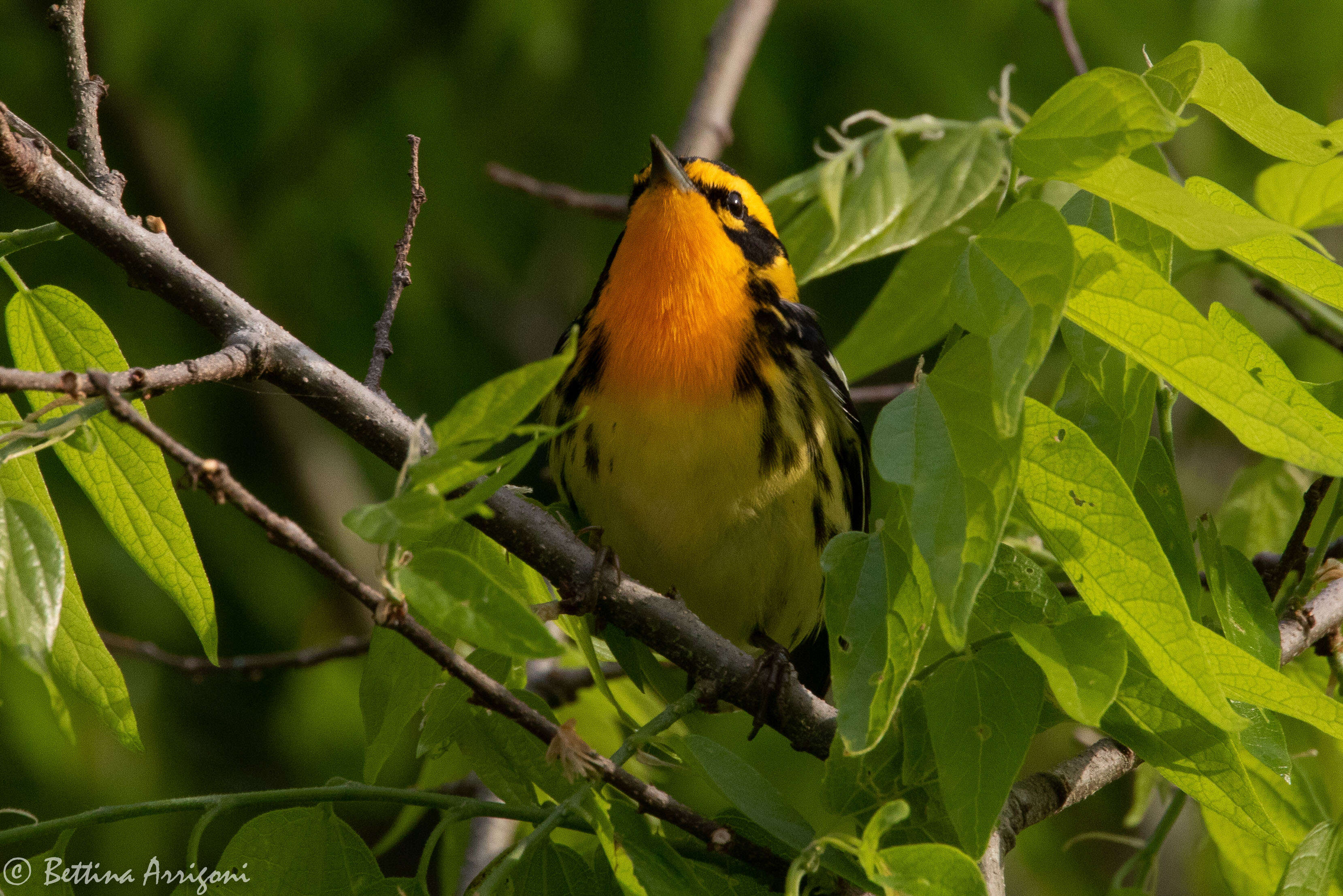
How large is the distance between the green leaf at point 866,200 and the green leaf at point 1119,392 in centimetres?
44

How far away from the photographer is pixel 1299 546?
1768 mm

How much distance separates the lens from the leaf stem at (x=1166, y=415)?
1580 millimetres

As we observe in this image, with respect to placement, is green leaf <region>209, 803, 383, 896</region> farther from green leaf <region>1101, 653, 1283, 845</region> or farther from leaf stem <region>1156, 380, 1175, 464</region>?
leaf stem <region>1156, 380, 1175, 464</region>

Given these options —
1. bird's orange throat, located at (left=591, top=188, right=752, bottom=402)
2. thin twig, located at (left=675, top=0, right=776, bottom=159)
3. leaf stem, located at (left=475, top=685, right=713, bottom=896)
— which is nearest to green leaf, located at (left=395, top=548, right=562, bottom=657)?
leaf stem, located at (left=475, top=685, right=713, bottom=896)

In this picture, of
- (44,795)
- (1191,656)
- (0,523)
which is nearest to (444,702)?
(0,523)

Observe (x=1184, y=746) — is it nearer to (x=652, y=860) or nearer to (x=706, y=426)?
(x=652, y=860)

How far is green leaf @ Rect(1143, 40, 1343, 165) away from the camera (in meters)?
1.39

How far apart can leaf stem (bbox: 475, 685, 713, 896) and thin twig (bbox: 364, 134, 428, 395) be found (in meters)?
0.55

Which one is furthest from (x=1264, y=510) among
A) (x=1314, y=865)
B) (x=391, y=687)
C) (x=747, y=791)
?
(x=391, y=687)

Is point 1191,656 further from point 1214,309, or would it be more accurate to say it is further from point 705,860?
point 705,860

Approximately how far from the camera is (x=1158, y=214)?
1.28m

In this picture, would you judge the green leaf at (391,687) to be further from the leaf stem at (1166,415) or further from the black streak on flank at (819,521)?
the black streak on flank at (819,521)

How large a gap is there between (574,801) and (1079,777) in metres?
0.81

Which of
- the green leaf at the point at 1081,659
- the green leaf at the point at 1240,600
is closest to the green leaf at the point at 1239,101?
the green leaf at the point at 1240,600
